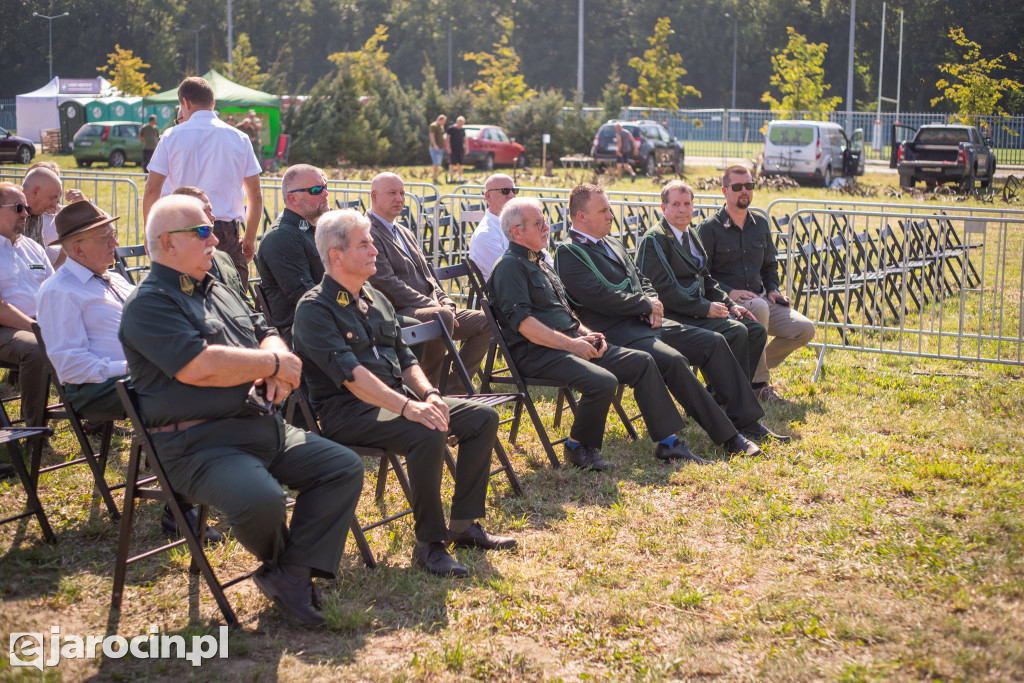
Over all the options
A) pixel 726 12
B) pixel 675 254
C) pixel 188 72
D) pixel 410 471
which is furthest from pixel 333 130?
pixel 726 12

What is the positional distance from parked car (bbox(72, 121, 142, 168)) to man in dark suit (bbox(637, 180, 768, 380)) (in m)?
25.5

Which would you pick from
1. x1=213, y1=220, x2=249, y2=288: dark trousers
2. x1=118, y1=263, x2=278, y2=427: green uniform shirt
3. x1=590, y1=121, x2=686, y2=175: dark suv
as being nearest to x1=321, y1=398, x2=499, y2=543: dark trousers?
x1=118, y1=263, x2=278, y2=427: green uniform shirt

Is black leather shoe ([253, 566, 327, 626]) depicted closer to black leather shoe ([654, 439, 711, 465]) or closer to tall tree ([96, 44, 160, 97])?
black leather shoe ([654, 439, 711, 465])

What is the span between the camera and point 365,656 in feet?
11.4

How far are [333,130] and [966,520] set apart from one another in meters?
27.9

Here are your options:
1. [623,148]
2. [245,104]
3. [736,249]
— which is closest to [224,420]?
[736,249]

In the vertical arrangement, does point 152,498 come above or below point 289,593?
above

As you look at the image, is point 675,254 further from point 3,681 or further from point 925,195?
point 925,195

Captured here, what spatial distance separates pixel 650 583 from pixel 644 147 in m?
25.3

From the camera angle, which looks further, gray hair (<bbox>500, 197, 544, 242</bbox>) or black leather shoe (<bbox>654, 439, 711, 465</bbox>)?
black leather shoe (<bbox>654, 439, 711, 465</bbox>)

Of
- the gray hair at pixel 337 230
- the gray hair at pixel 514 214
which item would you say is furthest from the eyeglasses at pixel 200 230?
the gray hair at pixel 514 214

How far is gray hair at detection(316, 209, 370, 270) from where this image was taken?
4.14 meters

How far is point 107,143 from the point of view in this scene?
28344mm

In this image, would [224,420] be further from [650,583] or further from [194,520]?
[650,583]
